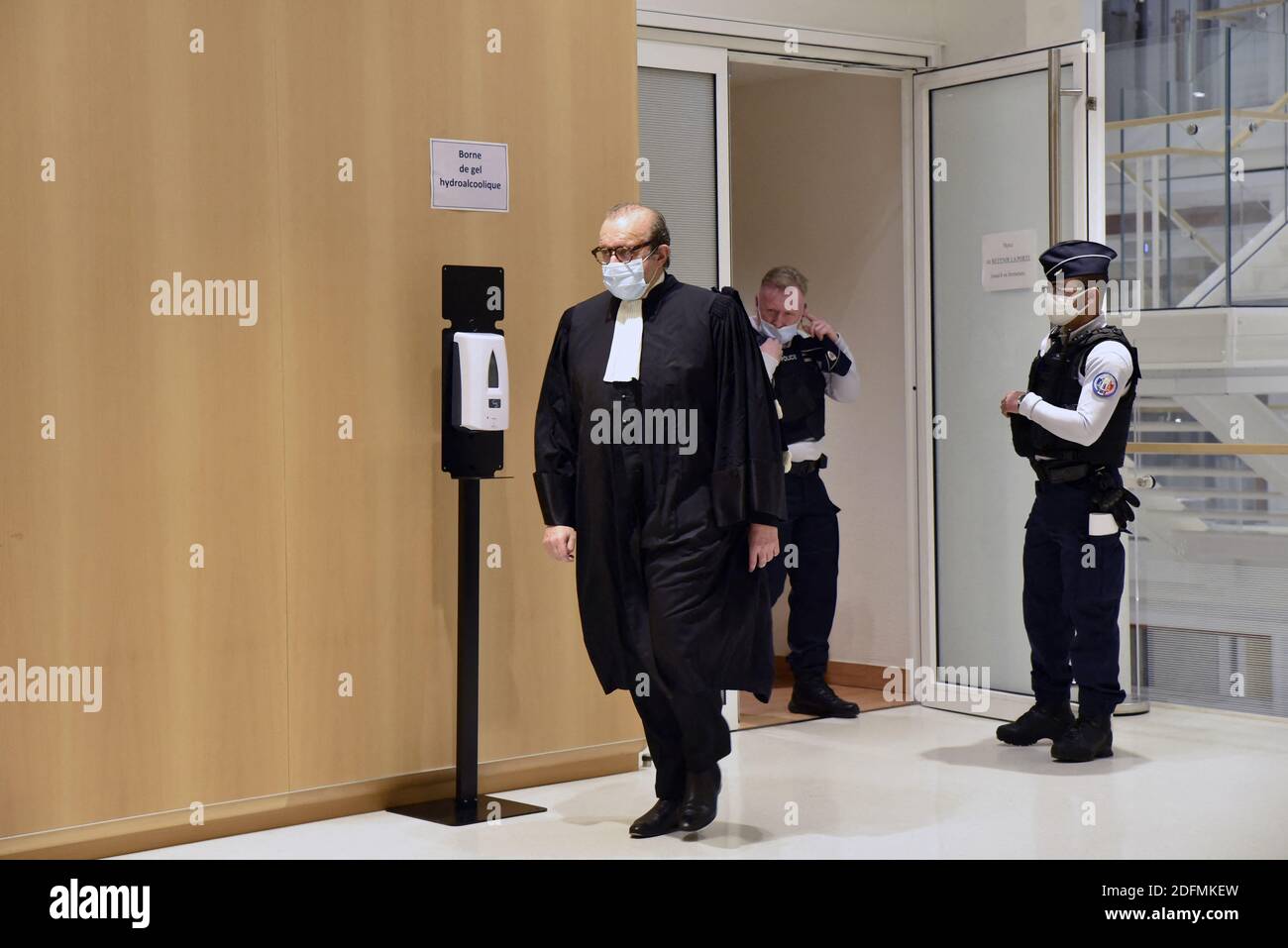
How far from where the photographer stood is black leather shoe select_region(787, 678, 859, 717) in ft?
20.2

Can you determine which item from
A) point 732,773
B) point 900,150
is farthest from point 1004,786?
point 900,150

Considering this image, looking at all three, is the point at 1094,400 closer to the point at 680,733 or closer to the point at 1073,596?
the point at 1073,596

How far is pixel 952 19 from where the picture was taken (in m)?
6.47

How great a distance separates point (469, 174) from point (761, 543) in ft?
5.09

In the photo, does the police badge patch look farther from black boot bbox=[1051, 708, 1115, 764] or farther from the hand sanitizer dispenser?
the hand sanitizer dispenser

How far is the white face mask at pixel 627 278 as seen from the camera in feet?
13.7

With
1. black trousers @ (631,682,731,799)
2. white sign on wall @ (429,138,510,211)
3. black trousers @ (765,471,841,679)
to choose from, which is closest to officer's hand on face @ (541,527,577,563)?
black trousers @ (631,682,731,799)

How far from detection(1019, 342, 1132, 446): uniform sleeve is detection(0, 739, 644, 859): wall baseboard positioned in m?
1.72

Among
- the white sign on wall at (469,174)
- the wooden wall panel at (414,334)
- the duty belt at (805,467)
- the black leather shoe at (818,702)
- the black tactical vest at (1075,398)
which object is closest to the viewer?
the wooden wall panel at (414,334)

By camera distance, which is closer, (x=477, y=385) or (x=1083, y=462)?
(x=477, y=385)

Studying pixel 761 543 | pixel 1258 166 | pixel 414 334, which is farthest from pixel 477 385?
pixel 1258 166

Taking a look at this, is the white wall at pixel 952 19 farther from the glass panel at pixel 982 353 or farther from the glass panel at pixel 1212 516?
the glass panel at pixel 1212 516

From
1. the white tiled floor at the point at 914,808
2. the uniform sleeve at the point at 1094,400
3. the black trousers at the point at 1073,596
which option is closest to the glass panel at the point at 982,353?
the white tiled floor at the point at 914,808

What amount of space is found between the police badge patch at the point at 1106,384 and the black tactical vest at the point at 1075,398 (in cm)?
9
